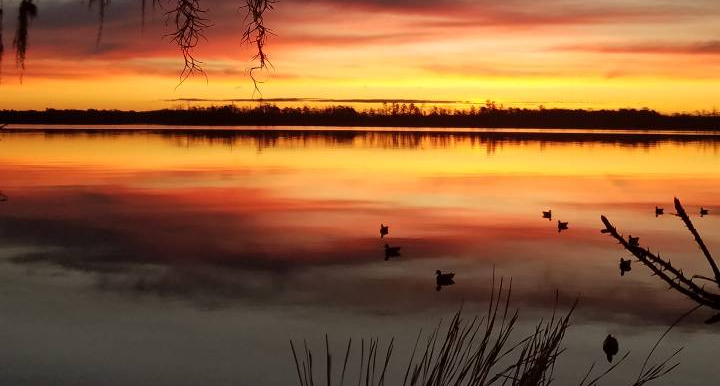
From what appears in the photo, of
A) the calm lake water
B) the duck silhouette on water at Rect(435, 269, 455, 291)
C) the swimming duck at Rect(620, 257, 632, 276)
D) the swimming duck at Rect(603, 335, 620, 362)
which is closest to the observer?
the swimming duck at Rect(603, 335, 620, 362)

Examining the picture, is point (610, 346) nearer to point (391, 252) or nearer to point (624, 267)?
point (624, 267)

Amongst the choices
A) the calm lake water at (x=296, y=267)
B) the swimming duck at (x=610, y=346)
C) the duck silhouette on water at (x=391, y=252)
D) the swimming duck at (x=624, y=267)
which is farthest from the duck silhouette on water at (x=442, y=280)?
the swimming duck at (x=610, y=346)

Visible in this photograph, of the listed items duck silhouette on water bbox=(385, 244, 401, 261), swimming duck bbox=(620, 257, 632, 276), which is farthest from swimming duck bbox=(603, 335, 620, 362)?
duck silhouette on water bbox=(385, 244, 401, 261)

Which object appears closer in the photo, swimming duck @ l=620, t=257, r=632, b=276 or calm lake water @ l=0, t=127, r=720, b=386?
calm lake water @ l=0, t=127, r=720, b=386

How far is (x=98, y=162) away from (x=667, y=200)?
3334 cm

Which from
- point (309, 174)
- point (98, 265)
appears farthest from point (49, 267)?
point (309, 174)

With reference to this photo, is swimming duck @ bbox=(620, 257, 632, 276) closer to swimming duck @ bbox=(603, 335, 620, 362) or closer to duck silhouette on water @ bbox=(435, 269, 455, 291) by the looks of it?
duck silhouette on water @ bbox=(435, 269, 455, 291)

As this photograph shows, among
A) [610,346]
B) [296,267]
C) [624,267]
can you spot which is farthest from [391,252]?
[610,346]

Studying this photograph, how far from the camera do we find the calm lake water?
11.8 metres

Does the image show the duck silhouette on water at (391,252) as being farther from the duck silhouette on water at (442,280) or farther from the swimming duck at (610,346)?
the swimming duck at (610,346)

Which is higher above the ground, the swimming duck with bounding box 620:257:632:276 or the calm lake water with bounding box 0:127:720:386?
the swimming duck with bounding box 620:257:632:276

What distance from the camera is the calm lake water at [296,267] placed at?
11.8 metres

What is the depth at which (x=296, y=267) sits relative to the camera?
19.0 metres

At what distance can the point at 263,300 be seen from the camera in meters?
15.4
